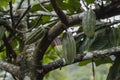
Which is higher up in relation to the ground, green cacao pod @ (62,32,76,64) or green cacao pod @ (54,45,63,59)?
green cacao pod @ (62,32,76,64)

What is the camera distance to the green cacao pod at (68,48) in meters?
1.30

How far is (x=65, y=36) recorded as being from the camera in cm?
132

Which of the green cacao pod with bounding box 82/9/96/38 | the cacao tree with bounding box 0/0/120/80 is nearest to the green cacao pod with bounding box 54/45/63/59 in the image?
the cacao tree with bounding box 0/0/120/80

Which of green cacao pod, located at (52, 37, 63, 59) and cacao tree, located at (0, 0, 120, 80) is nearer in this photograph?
cacao tree, located at (0, 0, 120, 80)

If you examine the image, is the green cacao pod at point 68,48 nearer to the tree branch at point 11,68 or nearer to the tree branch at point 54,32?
the tree branch at point 54,32

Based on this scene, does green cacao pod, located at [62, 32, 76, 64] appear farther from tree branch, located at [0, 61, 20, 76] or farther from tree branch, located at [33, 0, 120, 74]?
tree branch, located at [0, 61, 20, 76]

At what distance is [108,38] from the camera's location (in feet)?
5.14

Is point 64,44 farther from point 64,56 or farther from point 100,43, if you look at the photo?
point 100,43

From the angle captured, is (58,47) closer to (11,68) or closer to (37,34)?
(37,34)

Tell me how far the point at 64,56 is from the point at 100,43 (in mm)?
281

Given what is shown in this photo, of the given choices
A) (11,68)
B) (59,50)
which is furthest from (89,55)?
(11,68)

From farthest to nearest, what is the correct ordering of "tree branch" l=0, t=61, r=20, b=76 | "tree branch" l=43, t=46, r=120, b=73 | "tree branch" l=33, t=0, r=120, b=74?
"tree branch" l=0, t=61, r=20, b=76 < "tree branch" l=43, t=46, r=120, b=73 < "tree branch" l=33, t=0, r=120, b=74

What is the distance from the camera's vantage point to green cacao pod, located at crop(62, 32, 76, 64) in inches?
51.3

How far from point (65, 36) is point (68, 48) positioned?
0.15 feet
